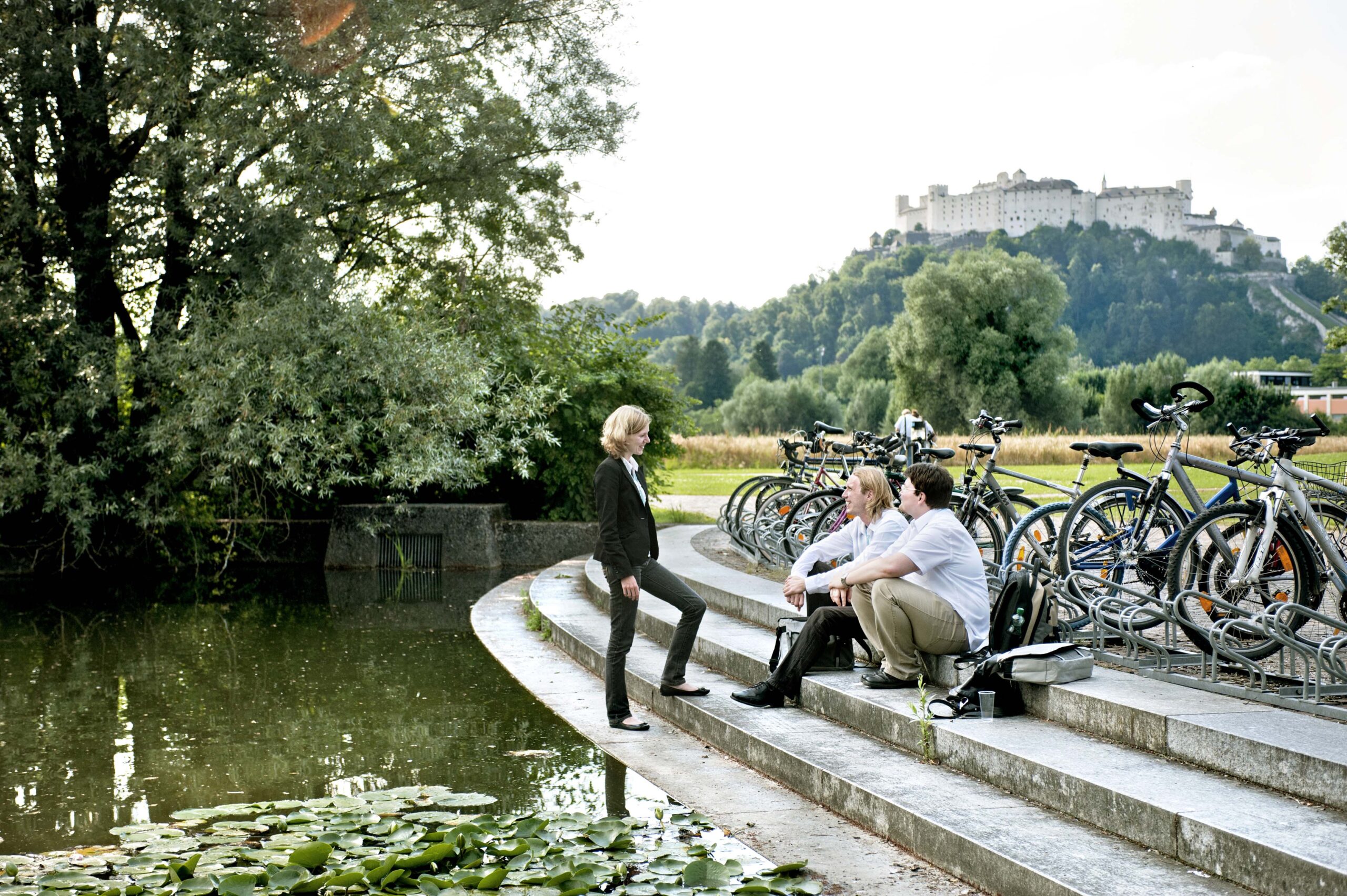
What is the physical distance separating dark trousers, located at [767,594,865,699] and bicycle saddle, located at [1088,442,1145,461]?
A: 1.86m

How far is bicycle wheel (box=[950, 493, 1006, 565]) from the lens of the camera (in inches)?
351

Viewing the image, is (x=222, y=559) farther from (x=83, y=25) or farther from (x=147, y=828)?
(x=147, y=828)

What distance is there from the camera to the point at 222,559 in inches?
648

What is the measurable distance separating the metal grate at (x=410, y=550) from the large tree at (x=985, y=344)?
4781 cm

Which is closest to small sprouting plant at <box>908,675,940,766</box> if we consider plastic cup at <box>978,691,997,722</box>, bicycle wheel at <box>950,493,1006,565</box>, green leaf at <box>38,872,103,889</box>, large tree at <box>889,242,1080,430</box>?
plastic cup at <box>978,691,997,722</box>

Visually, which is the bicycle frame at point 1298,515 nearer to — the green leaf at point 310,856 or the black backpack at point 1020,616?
the black backpack at point 1020,616

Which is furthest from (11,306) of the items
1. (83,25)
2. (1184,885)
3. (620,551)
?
(1184,885)

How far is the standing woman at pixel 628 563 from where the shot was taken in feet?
21.0

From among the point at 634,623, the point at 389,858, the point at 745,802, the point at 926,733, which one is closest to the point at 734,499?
the point at 634,623

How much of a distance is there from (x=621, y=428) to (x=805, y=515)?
4.77 metres

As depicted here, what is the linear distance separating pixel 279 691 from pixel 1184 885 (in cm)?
584

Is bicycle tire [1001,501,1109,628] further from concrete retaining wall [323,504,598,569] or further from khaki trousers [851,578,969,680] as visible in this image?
concrete retaining wall [323,504,598,569]

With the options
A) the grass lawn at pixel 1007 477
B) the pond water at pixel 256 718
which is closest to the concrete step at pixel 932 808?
the pond water at pixel 256 718

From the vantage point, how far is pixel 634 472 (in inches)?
257
